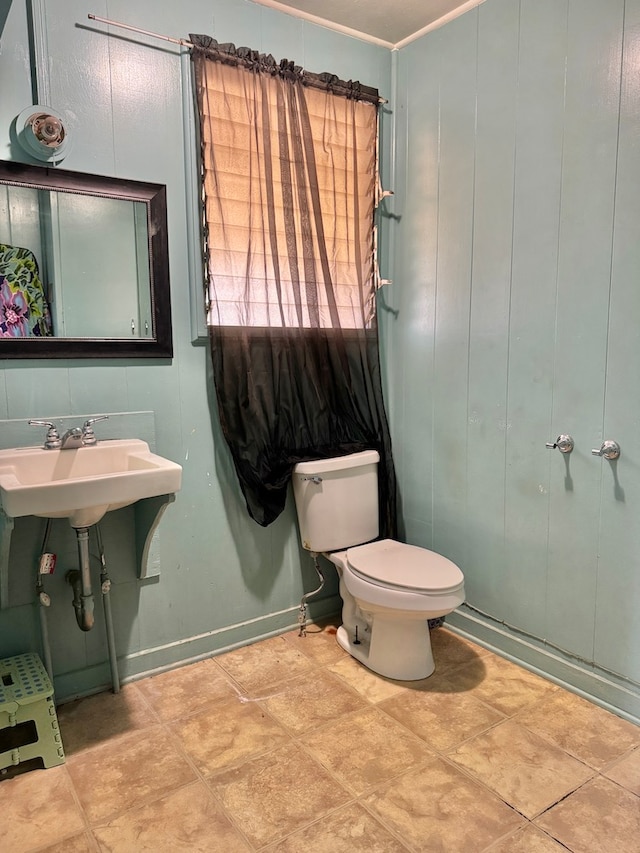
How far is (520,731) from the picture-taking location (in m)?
1.91

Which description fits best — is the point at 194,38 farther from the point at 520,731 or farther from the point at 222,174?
the point at 520,731

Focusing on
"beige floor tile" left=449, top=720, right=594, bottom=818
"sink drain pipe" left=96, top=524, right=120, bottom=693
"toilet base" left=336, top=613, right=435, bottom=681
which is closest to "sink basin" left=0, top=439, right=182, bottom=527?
"sink drain pipe" left=96, top=524, right=120, bottom=693

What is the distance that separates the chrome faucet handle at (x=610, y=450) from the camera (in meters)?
1.92

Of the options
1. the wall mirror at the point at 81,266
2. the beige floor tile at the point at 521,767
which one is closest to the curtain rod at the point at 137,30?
the wall mirror at the point at 81,266

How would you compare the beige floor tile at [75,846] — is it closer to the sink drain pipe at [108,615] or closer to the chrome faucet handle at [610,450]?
the sink drain pipe at [108,615]

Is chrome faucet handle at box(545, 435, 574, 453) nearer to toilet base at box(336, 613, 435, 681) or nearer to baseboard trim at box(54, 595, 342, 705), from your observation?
toilet base at box(336, 613, 435, 681)

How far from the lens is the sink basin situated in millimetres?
1594

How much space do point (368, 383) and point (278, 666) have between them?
3.95ft

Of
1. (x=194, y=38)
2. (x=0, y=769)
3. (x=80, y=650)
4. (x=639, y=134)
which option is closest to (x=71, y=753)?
(x=0, y=769)

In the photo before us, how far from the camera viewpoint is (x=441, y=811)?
5.16ft

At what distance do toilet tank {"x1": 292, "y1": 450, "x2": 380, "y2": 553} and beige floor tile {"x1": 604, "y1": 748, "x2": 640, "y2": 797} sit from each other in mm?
1152

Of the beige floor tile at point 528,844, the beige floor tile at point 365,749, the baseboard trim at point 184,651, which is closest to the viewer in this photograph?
the beige floor tile at point 528,844

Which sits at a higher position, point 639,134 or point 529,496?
point 639,134

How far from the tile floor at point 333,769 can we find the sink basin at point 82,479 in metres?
0.73
